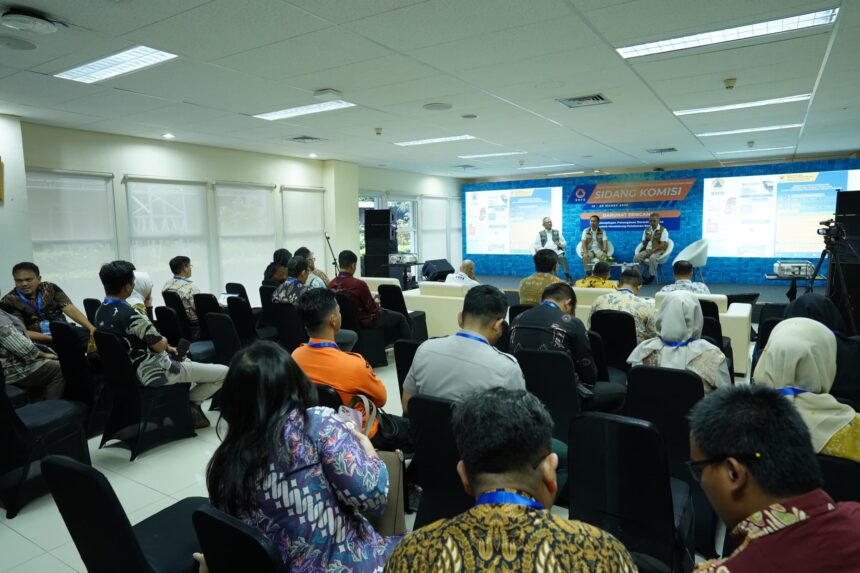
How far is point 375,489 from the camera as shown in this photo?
1455mm

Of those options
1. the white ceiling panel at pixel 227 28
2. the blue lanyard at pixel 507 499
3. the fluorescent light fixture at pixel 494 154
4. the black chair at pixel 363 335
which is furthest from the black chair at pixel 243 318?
the fluorescent light fixture at pixel 494 154

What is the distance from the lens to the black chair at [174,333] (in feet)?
14.9

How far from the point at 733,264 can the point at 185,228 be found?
429 inches

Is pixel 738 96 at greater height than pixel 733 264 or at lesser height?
greater

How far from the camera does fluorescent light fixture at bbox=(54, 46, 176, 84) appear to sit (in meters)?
3.85

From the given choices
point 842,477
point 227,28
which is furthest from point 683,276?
point 227,28

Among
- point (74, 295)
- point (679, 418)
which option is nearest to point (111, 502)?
point (679, 418)

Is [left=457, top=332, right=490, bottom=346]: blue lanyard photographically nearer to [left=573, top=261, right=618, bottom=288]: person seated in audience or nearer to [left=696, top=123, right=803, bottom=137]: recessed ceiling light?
[left=573, top=261, right=618, bottom=288]: person seated in audience

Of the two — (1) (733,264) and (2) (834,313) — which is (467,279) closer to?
(2) (834,313)

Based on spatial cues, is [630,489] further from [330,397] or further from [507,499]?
[330,397]

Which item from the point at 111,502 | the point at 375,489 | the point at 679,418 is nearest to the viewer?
the point at 111,502

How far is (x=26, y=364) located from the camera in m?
3.38

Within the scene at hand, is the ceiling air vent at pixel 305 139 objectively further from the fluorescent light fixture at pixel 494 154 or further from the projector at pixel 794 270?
the projector at pixel 794 270

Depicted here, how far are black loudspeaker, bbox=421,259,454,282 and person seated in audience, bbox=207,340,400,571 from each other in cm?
797
